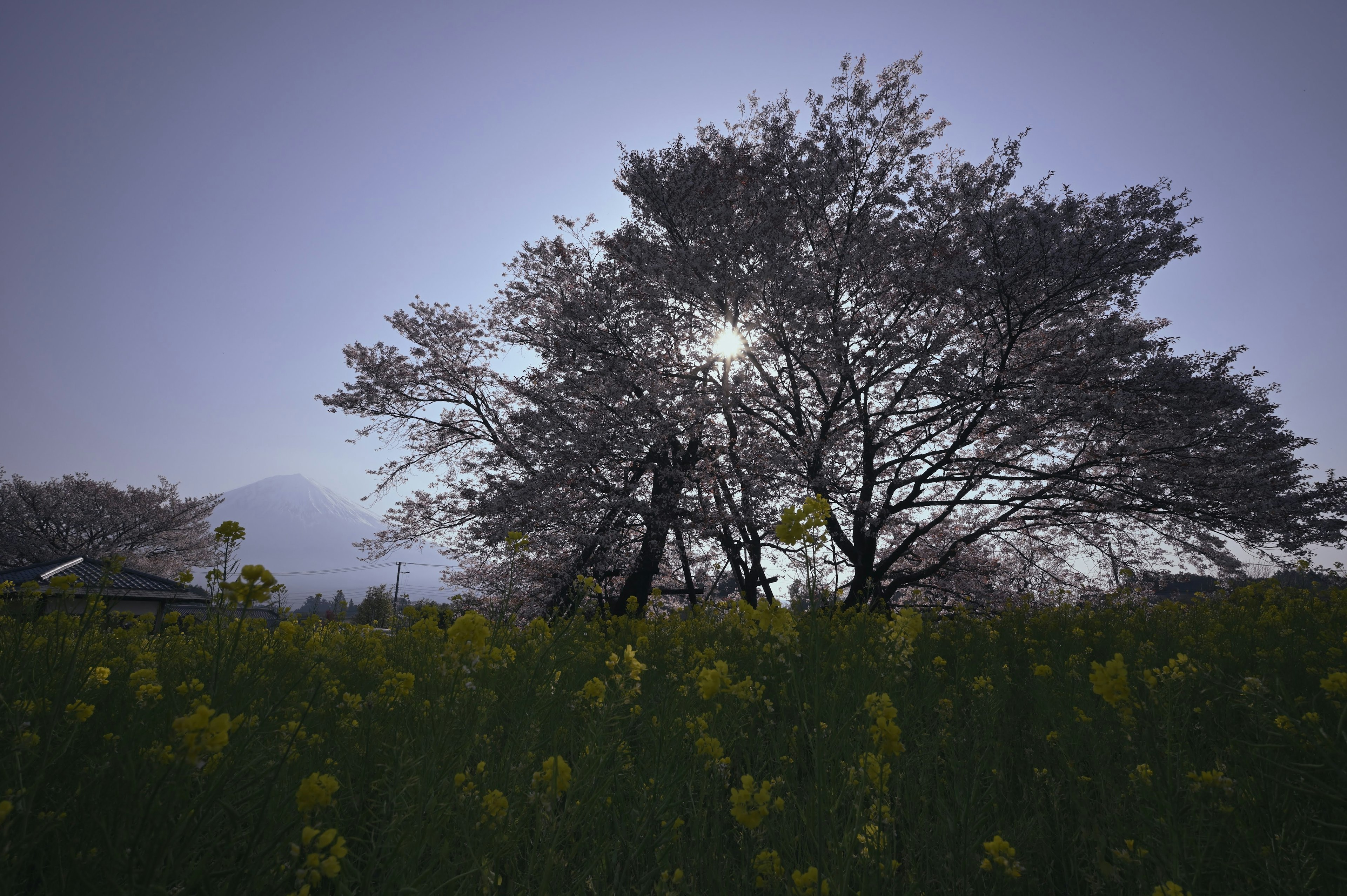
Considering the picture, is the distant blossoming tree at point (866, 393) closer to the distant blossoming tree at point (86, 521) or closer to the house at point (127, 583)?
the house at point (127, 583)

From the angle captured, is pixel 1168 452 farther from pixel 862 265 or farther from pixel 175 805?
pixel 175 805

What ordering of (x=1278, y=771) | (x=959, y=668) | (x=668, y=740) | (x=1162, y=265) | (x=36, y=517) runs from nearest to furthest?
1. (x=1278, y=771)
2. (x=668, y=740)
3. (x=959, y=668)
4. (x=1162, y=265)
5. (x=36, y=517)

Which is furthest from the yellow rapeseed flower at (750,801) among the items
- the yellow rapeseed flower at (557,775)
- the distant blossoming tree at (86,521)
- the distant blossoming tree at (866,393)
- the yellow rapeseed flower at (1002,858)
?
the distant blossoming tree at (86,521)

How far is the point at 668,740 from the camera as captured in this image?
2.71 m

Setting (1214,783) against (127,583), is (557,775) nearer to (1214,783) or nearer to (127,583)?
(1214,783)

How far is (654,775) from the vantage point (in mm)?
2377

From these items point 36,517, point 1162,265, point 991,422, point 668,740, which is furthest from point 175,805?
point 36,517

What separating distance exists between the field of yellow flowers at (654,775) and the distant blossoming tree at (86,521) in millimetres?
34850

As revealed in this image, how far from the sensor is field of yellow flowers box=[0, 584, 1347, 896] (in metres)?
1.44

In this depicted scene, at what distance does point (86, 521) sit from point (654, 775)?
3986 centimetres

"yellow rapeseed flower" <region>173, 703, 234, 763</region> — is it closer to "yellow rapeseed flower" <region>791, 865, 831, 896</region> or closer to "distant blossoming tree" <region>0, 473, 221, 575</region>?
"yellow rapeseed flower" <region>791, 865, 831, 896</region>

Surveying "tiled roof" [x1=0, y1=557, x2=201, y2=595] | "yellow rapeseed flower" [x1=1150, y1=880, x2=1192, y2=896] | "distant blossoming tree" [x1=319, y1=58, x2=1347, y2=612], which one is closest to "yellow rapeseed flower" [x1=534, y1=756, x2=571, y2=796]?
"yellow rapeseed flower" [x1=1150, y1=880, x2=1192, y2=896]

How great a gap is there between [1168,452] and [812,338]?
7125mm

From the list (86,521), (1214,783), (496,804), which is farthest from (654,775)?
(86,521)
